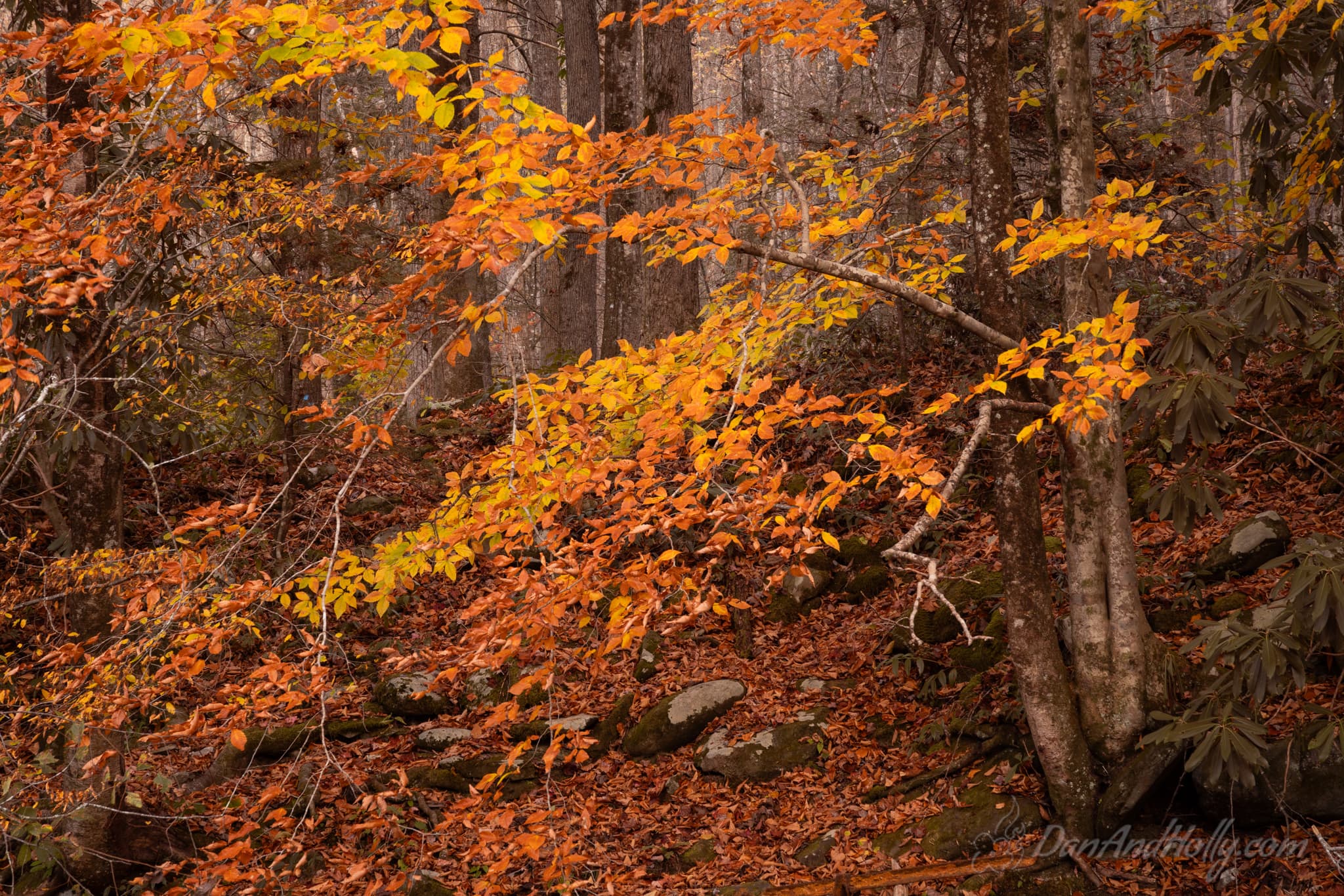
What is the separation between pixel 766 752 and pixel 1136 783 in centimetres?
260

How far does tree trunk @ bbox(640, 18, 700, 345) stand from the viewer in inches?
332

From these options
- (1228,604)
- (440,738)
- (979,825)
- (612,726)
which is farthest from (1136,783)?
(440,738)

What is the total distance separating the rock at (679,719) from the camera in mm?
7344

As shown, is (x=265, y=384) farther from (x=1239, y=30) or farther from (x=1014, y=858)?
(x=1239, y=30)

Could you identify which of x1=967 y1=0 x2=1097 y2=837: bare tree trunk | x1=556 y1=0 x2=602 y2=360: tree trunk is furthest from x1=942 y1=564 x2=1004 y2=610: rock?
x1=556 y1=0 x2=602 y2=360: tree trunk

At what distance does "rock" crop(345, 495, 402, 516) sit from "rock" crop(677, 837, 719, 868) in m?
5.36

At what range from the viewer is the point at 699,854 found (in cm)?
624

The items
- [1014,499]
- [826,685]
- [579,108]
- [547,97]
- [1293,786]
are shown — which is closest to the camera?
[1293,786]

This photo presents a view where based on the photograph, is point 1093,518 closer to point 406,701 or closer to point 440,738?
point 440,738

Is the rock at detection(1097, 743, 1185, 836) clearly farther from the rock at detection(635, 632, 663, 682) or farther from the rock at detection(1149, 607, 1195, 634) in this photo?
the rock at detection(635, 632, 663, 682)

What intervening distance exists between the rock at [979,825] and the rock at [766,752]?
1195 mm

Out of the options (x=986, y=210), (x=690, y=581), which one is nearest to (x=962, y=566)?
(x=986, y=210)

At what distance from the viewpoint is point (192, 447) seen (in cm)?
895

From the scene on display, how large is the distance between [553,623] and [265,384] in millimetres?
6464
